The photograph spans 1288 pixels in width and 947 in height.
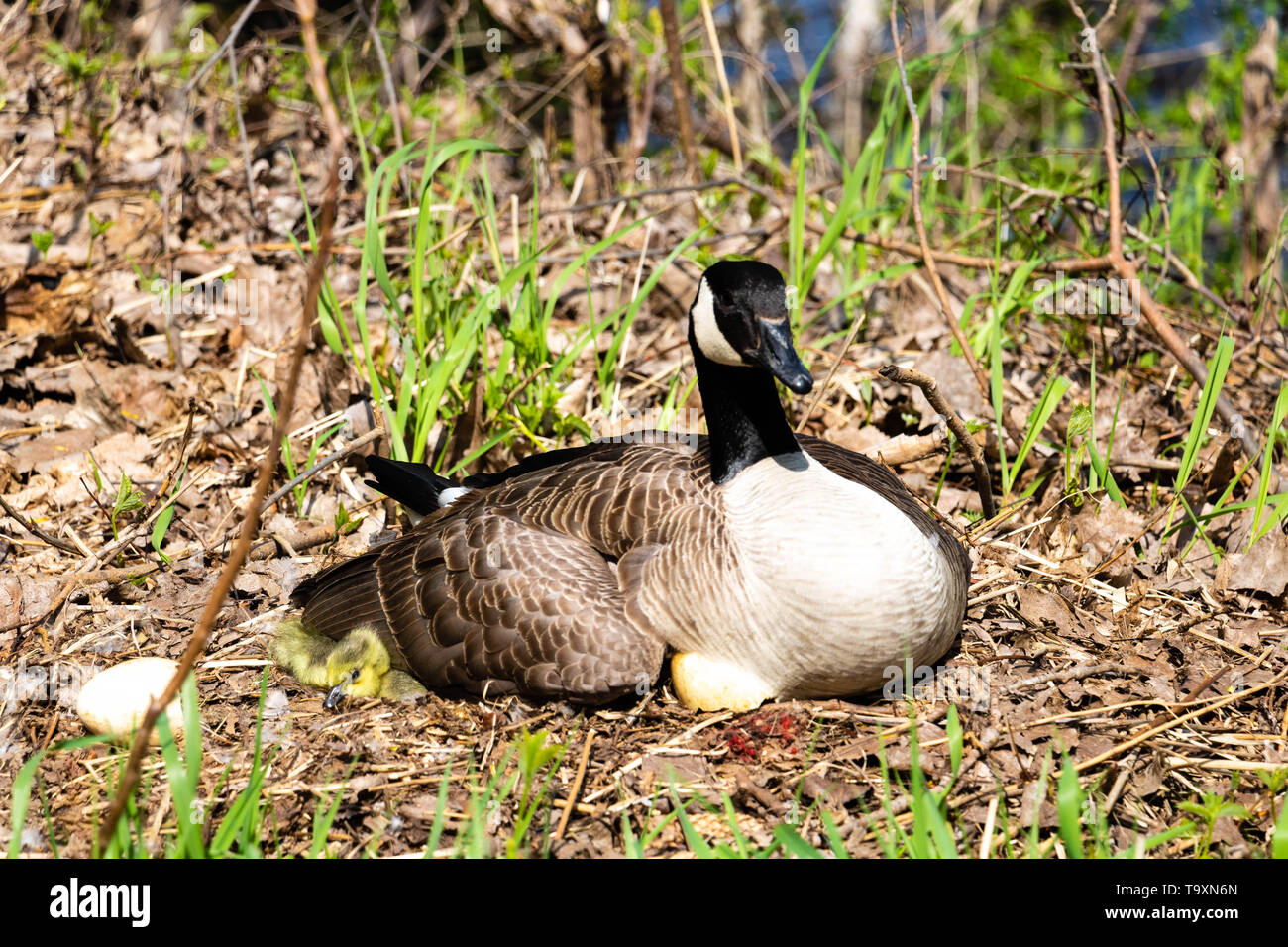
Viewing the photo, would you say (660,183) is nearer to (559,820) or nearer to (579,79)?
(579,79)

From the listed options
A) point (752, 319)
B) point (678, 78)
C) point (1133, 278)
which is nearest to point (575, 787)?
point (752, 319)

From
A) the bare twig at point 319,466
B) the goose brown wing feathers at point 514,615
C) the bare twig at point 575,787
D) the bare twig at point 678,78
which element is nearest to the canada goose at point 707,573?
the goose brown wing feathers at point 514,615

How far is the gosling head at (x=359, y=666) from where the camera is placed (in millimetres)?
4625

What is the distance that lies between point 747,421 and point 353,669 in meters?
1.91

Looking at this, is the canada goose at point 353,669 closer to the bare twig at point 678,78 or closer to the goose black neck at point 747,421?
the goose black neck at point 747,421

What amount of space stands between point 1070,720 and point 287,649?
3.21 meters

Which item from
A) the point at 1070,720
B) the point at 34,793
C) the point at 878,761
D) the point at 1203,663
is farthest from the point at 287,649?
the point at 1203,663

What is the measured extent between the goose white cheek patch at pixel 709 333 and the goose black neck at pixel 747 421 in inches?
2.9

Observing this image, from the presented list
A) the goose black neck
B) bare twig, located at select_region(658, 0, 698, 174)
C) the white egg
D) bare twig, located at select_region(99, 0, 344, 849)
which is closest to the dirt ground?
the white egg

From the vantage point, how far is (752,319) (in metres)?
4.20

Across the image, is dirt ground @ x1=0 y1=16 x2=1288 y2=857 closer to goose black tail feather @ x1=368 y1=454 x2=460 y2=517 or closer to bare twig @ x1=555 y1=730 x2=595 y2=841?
bare twig @ x1=555 y1=730 x2=595 y2=841

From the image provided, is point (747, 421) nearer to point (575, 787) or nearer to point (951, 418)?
point (951, 418)

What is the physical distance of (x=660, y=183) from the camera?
8.88 m
